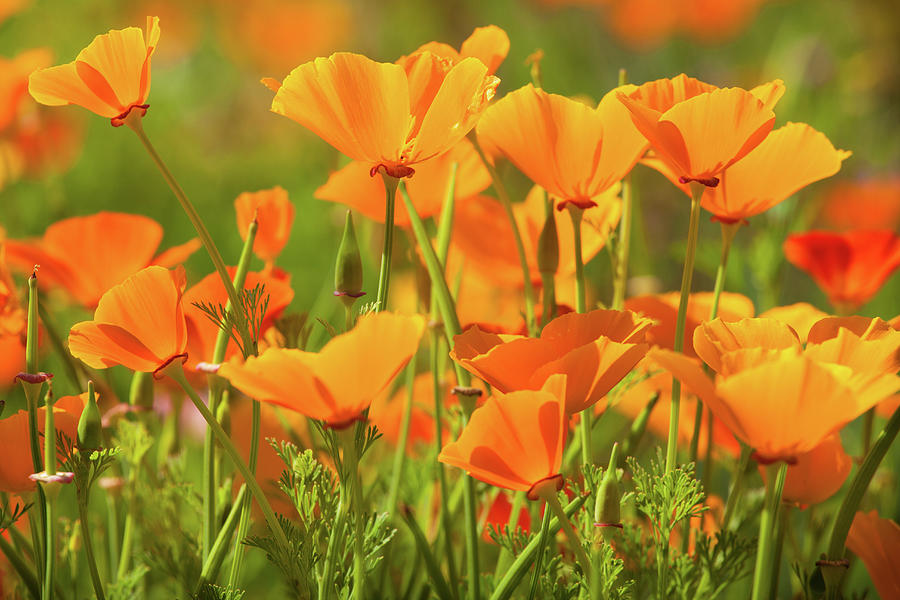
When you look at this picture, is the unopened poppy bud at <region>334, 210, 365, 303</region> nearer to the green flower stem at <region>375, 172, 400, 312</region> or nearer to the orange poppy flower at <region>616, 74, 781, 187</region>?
the green flower stem at <region>375, 172, 400, 312</region>

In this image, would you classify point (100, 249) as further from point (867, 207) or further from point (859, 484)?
point (867, 207)

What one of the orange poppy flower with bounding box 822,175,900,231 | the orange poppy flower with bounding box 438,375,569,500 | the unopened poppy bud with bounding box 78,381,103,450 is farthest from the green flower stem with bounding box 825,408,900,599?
the orange poppy flower with bounding box 822,175,900,231

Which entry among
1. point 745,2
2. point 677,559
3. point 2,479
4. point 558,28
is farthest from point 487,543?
point 558,28

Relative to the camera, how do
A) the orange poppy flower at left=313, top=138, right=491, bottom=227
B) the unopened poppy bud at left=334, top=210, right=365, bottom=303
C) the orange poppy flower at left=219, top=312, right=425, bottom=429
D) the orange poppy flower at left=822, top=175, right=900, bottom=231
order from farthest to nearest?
the orange poppy flower at left=822, top=175, right=900, bottom=231, the orange poppy flower at left=313, top=138, right=491, bottom=227, the unopened poppy bud at left=334, top=210, right=365, bottom=303, the orange poppy flower at left=219, top=312, right=425, bottom=429

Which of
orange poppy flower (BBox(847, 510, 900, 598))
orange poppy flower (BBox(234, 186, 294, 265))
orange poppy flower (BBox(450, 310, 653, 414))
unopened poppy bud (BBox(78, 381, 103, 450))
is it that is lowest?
orange poppy flower (BBox(847, 510, 900, 598))

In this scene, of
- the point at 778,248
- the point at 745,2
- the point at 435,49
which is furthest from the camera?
the point at 745,2

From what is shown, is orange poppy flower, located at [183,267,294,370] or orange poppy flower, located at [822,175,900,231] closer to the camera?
orange poppy flower, located at [183,267,294,370]

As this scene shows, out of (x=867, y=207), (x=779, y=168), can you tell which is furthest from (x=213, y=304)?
(x=867, y=207)

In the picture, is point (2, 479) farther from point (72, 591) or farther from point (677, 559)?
point (677, 559)
